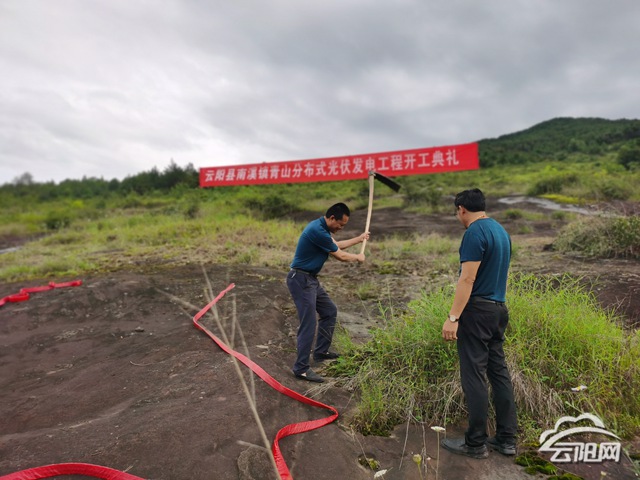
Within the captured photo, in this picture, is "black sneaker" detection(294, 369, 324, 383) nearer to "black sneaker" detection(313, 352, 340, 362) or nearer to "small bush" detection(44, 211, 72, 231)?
"black sneaker" detection(313, 352, 340, 362)

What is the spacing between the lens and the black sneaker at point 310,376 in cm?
368

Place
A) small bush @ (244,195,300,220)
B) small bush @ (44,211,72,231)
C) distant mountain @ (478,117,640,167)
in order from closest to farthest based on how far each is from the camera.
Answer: small bush @ (244,195,300,220)
small bush @ (44,211,72,231)
distant mountain @ (478,117,640,167)

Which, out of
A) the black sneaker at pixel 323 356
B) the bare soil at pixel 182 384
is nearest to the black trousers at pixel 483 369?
the bare soil at pixel 182 384

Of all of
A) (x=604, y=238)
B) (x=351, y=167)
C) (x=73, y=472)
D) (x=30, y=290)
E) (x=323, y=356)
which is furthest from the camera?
(x=351, y=167)

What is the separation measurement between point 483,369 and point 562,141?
3968 cm

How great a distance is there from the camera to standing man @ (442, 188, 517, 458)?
2.55 meters

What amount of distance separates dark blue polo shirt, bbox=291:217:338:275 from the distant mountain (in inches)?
1073

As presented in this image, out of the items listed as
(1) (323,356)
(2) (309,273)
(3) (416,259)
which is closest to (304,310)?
(2) (309,273)

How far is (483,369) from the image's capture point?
2.60 m

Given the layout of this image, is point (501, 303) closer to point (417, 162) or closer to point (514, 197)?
point (417, 162)

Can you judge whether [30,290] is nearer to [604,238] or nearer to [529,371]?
[529,371]

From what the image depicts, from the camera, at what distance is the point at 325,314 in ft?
13.4

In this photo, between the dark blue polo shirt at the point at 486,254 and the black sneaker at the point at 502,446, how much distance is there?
2.91 feet

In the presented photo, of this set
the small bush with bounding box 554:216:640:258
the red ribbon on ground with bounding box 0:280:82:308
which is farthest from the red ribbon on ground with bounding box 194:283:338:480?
the small bush with bounding box 554:216:640:258
